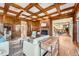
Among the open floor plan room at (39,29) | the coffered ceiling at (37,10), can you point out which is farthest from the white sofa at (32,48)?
A: the coffered ceiling at (37,10)

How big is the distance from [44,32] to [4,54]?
688 mm

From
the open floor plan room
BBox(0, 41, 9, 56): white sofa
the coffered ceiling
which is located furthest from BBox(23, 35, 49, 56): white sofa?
the coffered ceiling

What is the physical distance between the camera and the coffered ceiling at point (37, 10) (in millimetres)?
1587

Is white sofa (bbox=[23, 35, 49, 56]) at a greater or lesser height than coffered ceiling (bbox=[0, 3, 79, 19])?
lesser

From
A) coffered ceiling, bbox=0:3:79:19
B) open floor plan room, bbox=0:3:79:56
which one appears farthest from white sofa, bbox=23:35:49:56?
coffered ceiling, bbox=0:3:79:19

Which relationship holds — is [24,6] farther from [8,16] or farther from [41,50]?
[41,50]

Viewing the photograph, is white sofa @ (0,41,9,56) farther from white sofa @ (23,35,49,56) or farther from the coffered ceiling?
the coffered ceiling

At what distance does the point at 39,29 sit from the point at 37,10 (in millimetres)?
292

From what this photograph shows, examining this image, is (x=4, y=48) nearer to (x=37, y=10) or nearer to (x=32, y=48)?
(x=32, y=48)

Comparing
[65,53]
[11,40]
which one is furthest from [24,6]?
[65,53]

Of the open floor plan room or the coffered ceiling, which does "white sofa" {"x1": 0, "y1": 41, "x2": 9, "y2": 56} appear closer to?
the open floor plan room

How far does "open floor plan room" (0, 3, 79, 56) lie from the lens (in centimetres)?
160

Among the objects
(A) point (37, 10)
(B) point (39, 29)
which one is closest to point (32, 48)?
(B) point (39, 29)

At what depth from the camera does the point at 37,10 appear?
1662 millimetres
